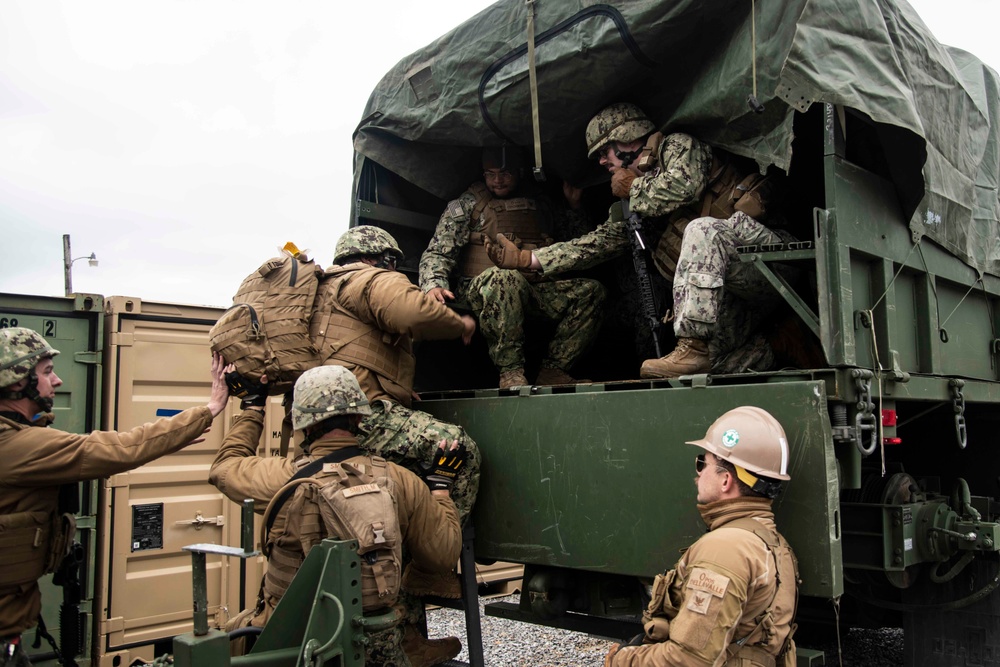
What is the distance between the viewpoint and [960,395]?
3.52 metres

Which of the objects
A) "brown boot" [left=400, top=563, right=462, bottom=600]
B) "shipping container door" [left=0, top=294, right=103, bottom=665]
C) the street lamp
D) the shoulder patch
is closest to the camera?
the shoulder patch

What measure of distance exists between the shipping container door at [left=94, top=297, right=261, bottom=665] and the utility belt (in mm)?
1752

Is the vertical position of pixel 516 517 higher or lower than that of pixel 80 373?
lower

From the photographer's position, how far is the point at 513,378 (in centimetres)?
434

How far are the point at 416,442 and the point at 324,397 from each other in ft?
1.92

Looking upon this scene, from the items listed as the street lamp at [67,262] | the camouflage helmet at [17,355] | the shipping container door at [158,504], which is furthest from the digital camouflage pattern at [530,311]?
the street lamp at [67,262]

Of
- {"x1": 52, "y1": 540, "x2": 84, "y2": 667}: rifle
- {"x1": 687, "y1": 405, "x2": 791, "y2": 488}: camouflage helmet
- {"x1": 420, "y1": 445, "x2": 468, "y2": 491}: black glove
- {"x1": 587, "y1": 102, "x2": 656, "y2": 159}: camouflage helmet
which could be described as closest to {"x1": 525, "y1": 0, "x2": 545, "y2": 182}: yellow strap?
{"x1": 587, "y1": 102, "x2": 656, "y2": 159}: camouflage helmet

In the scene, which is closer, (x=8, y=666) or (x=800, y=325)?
(x=8, y=666)

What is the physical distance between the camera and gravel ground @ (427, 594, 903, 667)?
5.42m

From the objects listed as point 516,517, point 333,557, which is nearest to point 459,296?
point 516,517

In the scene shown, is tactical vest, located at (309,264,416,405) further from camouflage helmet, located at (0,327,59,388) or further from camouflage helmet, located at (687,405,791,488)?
camouflage helmet, located at (687,405,791,488)

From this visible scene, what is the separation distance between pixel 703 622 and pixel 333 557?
3.90ft

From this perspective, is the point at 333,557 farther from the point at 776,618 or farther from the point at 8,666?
the point at 8,666

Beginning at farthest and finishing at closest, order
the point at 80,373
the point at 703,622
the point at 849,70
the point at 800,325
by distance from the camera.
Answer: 1. the point at 80,373
2. the point at 800,325
3. the point at 849,70
4. the point at 703,622
